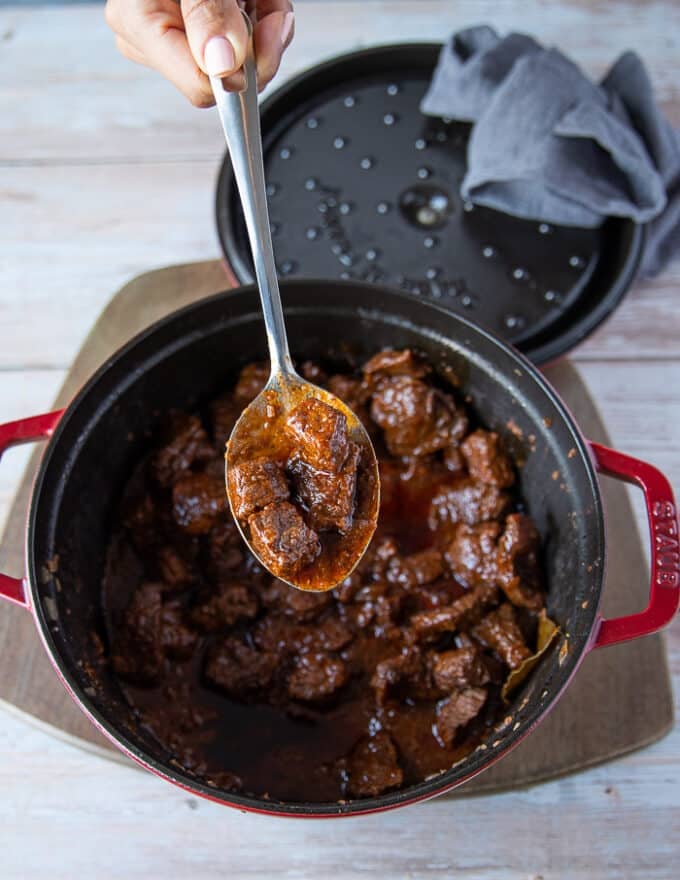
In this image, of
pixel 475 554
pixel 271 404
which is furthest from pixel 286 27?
pixel 475 554

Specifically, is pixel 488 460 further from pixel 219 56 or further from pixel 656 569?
pixel 219 56

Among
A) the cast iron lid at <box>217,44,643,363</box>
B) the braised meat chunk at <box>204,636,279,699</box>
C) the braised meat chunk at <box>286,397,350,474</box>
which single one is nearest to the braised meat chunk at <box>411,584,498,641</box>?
the braised meat chunk at <box>204,636,279,699</box>

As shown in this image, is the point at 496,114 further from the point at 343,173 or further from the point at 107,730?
the point at 107,730

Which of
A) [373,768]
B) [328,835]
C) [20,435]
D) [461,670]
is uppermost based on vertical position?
[20,435]

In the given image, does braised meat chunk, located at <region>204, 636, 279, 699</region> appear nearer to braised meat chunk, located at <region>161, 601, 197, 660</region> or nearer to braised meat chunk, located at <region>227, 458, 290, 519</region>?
braised meat chunk, located at <region>161, 601, 197, 660</region>

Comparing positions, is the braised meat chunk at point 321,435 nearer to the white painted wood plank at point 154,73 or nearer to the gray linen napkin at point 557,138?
the gray linen napkin at point 557,138

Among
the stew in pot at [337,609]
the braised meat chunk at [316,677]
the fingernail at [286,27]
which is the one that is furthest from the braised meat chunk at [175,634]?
the fingernail at [286,27]
